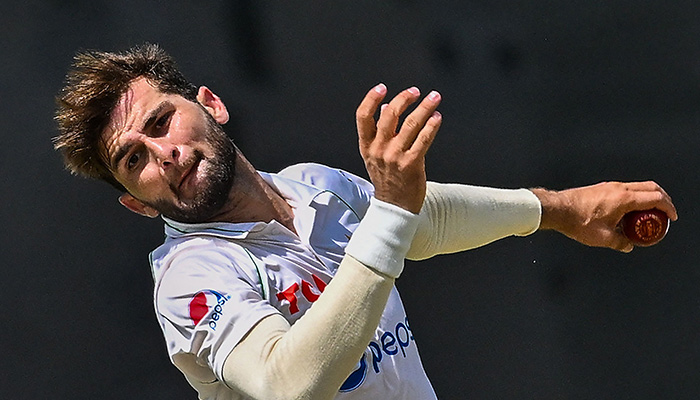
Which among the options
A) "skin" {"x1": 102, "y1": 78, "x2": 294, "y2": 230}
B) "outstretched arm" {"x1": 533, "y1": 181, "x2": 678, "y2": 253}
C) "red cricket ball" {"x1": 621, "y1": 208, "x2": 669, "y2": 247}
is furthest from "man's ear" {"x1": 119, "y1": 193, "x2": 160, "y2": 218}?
"red cricket ball" {"x1": 621, "y1": 208, "x2": 669, "y2": 247}

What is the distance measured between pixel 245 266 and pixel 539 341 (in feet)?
5.16

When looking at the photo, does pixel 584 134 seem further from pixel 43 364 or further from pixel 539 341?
pixel 43 364

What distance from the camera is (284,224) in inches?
76.1

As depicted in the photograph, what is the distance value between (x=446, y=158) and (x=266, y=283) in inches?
55.3

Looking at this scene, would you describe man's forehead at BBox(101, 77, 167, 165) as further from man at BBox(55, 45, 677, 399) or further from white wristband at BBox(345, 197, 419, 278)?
white wristband at BBox(345, 197, 419, 278)

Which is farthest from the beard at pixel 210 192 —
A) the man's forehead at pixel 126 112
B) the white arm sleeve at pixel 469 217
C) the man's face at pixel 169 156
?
the white arm sleeve at pixel 469 217

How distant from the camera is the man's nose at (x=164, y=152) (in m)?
1.80

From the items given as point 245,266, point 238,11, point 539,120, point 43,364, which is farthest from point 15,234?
point 539,120

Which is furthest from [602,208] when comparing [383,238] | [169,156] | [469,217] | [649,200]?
[169,156]

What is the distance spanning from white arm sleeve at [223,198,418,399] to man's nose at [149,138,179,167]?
445mm

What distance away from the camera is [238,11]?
2.83m

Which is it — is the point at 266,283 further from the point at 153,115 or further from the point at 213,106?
the point at 213,106

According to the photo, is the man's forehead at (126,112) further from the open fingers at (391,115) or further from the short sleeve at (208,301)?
the open fingers at (391,115)

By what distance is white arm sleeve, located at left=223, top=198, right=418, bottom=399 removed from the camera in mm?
1431
